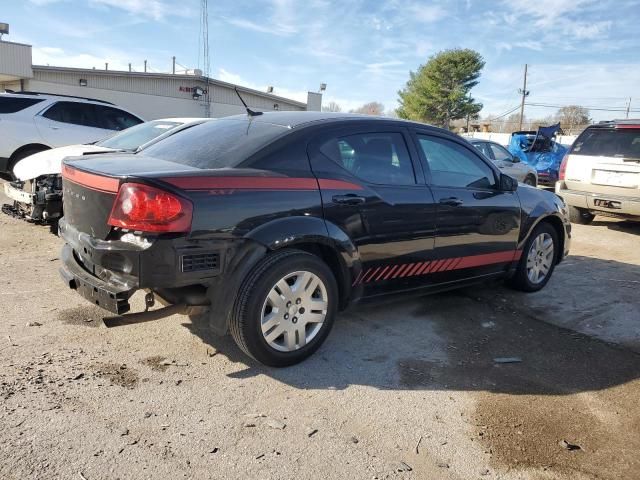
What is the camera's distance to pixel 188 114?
26.7 metres

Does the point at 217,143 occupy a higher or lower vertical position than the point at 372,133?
lower

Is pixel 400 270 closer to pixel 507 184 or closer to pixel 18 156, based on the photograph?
pixel 507 184

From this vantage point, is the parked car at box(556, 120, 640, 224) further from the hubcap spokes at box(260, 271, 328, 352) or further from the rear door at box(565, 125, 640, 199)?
the hubcap spokes at box(260, 271, 328, 352)

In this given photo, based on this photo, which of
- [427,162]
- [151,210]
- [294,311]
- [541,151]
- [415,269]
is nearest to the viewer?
[151,210]

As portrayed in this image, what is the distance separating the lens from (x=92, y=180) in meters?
3.17

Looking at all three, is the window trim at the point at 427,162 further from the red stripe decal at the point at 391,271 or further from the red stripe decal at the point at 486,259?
the red stripe decal at the point at 391,271

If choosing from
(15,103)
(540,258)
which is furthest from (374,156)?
(15,103)

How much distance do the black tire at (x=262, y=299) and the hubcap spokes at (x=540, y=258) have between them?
2.81 meters

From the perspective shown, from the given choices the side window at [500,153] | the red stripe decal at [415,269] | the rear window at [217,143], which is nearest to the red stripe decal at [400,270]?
the red stripe decal at [415,269]

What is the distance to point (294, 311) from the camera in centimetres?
343

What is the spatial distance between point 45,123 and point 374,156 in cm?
737

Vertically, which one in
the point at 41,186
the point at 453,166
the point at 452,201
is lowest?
the point at 41,186

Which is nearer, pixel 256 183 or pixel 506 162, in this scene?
pixel 256 183

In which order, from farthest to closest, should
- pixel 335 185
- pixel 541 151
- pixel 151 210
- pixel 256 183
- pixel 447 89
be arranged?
1. pixel 447 89
2. pixel 541 151
3. pixel 335 185
4. pixel 256 183
5. pixel 151 210
